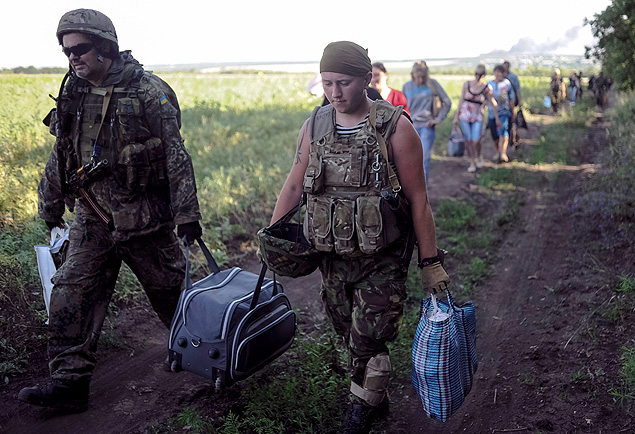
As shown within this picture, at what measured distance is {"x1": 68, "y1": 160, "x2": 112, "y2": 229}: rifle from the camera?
3.46m

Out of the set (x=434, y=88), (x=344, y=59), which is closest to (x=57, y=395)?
(x=344, y=59)

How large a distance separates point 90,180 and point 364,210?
1.74m

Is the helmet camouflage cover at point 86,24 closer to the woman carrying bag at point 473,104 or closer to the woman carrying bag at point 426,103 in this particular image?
the woman carrying bag at point 426,103

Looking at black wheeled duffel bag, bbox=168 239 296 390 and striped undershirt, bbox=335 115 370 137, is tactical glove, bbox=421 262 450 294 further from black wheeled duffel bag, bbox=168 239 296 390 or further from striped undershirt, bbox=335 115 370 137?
black wheeled duffel bag, bbox=168 239 296 390

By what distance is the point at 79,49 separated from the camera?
3299 millimetres

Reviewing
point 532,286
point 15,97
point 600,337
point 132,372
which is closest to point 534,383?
point 600,337

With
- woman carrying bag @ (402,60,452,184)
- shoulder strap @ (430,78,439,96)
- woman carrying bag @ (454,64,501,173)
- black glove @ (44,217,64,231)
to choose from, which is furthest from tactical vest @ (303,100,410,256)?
woman carrying bag @ (454,64,501,173)

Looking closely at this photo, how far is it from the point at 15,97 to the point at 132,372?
744 cm

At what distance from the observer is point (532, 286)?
5426mm

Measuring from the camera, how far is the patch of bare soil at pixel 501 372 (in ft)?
11.1

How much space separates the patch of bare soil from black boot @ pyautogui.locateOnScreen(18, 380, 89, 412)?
0.10 m

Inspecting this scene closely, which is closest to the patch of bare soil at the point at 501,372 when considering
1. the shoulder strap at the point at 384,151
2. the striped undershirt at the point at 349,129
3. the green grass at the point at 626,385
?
the green grass at the point at 626,385

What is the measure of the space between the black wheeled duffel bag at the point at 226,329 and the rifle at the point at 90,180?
0.68m

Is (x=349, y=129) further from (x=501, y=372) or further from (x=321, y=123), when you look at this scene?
(x=501, y=372)
